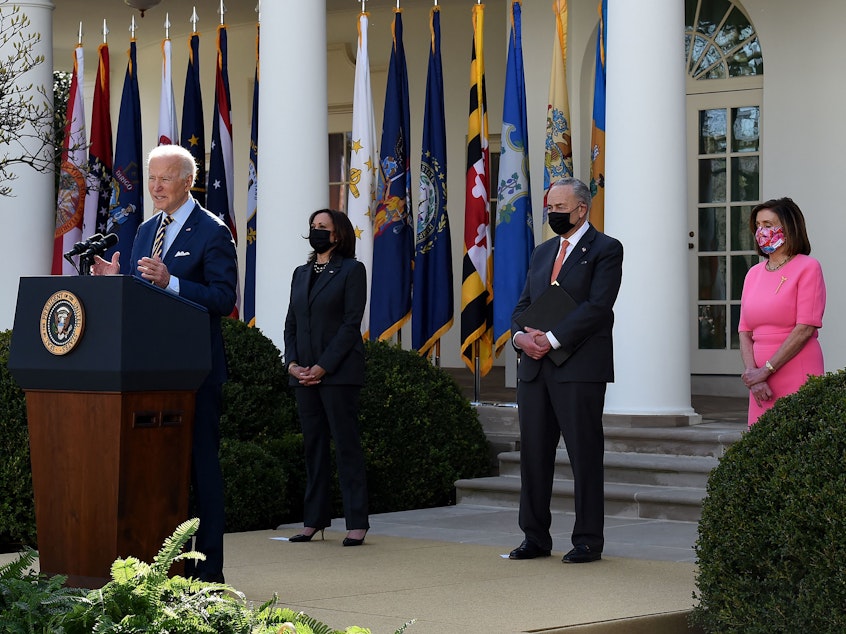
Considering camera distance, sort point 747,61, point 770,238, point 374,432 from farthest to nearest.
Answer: point 747,61 → point 374,432 → point 770,238

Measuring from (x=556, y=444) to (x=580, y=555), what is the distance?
59 centimetres

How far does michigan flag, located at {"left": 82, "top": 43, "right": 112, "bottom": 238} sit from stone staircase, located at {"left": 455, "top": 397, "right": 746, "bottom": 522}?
5.50m

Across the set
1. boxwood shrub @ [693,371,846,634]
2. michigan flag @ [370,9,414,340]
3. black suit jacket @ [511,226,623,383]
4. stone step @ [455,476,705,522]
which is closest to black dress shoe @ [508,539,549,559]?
black suit jacket @ [511,226,623,383]

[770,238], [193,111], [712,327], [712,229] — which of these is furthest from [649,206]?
[193,111]

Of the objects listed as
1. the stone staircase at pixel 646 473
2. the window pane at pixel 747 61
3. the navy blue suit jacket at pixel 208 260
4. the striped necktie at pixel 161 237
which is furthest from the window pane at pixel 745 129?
the striped necktie at pixel 161 237

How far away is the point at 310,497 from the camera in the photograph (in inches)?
304

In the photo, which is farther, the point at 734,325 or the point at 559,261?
the point at 734,325

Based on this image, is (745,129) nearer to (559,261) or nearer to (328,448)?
(559,261)

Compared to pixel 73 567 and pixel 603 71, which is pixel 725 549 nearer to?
pixel 73 567

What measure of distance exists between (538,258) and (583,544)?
152cm

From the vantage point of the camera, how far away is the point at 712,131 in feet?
41.5

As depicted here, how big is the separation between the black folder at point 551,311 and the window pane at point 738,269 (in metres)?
6.11

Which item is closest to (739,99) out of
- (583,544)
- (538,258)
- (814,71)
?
(814,71)

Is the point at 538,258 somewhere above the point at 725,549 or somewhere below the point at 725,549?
above
